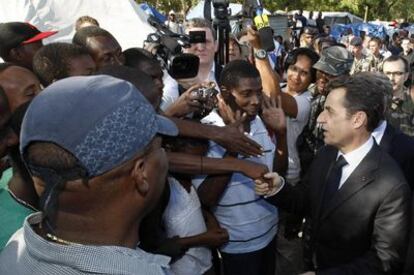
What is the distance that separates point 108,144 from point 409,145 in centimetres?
228

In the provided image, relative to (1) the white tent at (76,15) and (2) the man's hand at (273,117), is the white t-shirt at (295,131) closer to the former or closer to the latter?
(2) the man's hand at (273,117)

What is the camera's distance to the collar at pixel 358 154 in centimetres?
219

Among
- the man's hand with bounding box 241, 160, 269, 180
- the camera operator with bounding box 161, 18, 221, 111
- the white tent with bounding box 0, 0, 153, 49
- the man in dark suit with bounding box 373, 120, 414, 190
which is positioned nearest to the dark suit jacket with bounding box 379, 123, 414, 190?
the man in dark suit with bounding box 373, 120, 414, 190

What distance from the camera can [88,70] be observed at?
2398mm

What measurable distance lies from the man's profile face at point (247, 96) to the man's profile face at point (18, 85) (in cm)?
106

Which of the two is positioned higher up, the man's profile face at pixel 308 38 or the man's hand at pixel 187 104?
the man's hand at pixel 187 104

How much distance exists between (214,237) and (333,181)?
71 centimetres

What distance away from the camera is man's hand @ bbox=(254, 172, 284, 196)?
212 cm

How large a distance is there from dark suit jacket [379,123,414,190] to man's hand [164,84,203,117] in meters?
1.29

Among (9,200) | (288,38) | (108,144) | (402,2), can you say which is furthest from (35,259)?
(402,2)

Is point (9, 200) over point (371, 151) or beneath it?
over

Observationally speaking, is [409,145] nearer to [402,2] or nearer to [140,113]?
[140,113]

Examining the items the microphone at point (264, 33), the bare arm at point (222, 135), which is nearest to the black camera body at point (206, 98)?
the bare arm at point (222, 135)

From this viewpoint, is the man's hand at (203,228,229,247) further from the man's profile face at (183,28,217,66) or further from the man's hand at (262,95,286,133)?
the man's profile face at (183,28,217,66)
